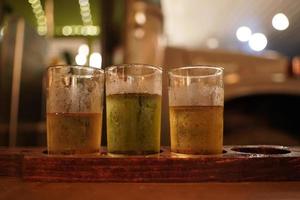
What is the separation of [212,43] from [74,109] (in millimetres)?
1962

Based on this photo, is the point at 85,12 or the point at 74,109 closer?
the point at 74,109

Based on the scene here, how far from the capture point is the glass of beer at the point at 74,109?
0.83 m

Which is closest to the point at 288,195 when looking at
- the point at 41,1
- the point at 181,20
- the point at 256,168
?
the point at 256,168

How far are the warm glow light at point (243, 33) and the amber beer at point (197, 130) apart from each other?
1719 millimetres

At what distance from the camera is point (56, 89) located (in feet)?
2.86

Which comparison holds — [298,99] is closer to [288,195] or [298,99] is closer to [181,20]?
[181,20]

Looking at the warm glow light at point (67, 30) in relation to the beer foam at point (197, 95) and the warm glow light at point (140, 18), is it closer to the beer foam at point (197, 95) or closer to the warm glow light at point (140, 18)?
the warm glow light at point (140, 18)

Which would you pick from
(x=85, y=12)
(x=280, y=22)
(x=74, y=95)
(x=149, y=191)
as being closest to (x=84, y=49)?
(x=85, y=12)

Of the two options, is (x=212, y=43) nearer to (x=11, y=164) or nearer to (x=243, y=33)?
(x=243, y=33)

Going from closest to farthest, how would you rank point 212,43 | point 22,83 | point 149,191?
point 149,191 → point 212,43 → point 22,83

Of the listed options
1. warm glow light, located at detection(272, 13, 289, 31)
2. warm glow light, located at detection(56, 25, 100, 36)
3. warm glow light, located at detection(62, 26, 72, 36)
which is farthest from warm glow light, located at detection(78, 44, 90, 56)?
warm glow light, located at detection(272, 13, 289, 31)

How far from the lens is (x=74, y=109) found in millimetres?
850

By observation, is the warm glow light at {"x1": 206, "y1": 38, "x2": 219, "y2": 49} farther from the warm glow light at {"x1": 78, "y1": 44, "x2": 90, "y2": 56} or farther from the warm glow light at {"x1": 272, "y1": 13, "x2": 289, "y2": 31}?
the warm glow light at {"x1": 78, "y1": 44, "x2": 90, "y2": 56}

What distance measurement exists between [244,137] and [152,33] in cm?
95
